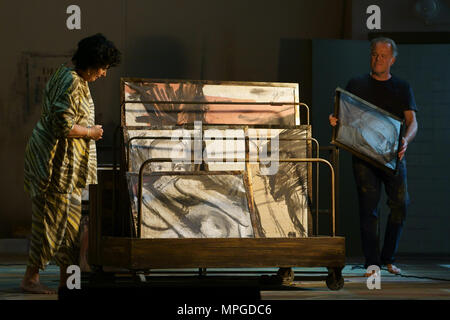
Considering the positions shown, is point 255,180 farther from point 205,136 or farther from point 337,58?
point 337,58

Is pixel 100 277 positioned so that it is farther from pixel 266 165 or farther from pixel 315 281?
pixel 315 281

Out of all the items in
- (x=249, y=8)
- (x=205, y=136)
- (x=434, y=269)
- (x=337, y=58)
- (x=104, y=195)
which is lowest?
(x=434, y=269)

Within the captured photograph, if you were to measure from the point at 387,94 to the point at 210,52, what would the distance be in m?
2.24

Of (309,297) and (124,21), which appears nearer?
(309,297)

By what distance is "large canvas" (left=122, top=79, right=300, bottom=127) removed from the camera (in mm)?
5164

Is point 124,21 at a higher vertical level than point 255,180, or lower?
higher

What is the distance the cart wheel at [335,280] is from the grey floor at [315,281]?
1.2 inches

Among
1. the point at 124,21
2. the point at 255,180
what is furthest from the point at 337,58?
the point at 255,180

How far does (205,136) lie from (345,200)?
2.64 meters

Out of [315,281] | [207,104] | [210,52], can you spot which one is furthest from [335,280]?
[210,52]

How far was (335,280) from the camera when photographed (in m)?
4.43

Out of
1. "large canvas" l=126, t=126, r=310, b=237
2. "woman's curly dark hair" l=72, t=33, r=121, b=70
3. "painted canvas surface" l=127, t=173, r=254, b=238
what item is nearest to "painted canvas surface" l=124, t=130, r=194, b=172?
"large canvas" l=126, t=126, r=310, b=237
